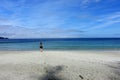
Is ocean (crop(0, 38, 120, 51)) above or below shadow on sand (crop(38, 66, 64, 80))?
below

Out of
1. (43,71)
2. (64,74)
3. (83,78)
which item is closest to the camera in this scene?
(83,78)

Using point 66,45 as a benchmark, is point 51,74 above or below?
above

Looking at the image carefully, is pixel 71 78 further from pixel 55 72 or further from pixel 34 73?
pixel 34 73

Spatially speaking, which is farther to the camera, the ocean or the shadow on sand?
the ocean

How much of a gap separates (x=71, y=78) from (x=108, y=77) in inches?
70.6

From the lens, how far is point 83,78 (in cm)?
734

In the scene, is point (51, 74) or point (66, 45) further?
point (66, 45)

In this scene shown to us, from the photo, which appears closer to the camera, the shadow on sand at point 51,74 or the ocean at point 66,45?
the shadow on sand at point 51,74

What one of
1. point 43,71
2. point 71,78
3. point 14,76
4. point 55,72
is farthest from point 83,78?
point 14,76

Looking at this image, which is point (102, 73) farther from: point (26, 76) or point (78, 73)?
point (26, 76)

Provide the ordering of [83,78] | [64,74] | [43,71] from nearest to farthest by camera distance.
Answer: [83,78] < [64,74] < [43,71]

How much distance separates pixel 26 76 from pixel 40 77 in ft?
2.42

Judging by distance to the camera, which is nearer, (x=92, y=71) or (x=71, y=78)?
(x=71, y=78)

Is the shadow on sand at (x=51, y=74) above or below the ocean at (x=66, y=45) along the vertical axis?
above
